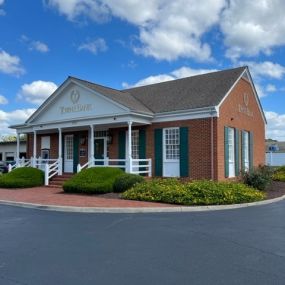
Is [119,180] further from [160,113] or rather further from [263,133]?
[263,133]

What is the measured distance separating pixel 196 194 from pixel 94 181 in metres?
5.18

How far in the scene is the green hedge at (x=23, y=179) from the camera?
2020 centimetres

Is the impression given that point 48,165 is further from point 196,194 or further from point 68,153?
point 196,194

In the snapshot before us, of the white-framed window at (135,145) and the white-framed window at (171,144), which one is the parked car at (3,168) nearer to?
the white-framed window at (135,145)

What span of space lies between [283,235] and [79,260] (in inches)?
183

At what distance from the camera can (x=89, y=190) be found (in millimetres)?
16391

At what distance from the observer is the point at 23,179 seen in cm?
2050

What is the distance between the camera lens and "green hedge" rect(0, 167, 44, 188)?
2020 cm

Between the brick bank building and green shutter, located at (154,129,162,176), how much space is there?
5 centimetres

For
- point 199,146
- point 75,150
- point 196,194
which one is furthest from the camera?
point 75,150

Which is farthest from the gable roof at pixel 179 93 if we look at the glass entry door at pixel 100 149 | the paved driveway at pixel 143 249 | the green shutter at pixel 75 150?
the paved driveway at pixel 143 249

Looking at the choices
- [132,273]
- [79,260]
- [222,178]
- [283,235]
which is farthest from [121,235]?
[222,178]

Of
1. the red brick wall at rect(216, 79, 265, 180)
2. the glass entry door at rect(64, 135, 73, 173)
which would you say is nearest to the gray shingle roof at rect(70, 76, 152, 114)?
the red brick wall at rect(216, 79, 265, 180)

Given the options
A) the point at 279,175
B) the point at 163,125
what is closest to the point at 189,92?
the point at 163,125
